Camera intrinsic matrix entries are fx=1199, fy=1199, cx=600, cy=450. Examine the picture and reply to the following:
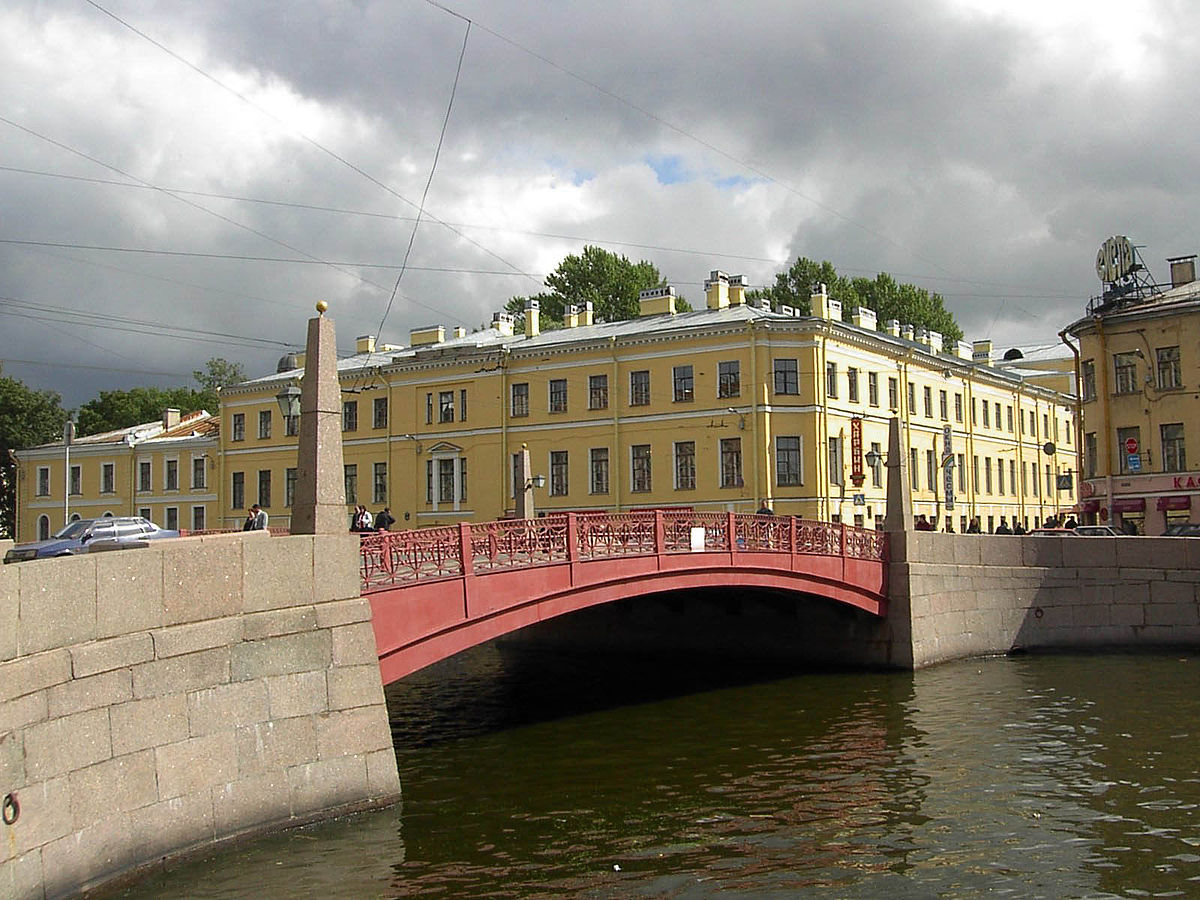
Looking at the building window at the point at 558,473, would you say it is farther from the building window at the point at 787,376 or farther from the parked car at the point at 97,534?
the parked car at the point at 97,534

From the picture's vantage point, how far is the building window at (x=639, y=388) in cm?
3928

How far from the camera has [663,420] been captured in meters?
38.8

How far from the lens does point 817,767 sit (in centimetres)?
1463

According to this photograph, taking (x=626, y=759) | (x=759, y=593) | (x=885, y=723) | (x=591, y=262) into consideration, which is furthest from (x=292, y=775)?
(x=591, y=262)

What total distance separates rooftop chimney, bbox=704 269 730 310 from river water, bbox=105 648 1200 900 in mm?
21898

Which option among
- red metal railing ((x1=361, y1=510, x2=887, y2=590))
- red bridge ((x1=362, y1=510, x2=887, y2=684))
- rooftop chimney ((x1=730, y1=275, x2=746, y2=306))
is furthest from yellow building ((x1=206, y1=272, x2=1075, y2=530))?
red bridge ((x1=362, y1=510, x2=887, y2=684))

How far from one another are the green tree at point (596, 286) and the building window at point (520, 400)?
16302 millimetres

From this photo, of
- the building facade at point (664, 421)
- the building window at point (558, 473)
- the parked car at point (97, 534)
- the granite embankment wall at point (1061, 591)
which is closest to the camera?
the parked car at point (97, 534)

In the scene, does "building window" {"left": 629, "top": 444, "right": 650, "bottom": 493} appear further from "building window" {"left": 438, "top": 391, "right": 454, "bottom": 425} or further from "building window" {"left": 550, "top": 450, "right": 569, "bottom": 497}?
"building window" {"left": 438, "top": 391, "right": 454, "bottom": 425}

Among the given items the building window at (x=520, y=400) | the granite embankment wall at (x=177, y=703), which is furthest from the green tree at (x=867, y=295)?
the granite embankment wall at (x=177, y=703)

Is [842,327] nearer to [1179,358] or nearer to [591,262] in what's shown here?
[1179,358]

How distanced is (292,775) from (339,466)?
9.62 feet

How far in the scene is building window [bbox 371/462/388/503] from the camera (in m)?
45.0

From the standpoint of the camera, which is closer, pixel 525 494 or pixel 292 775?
pixel 292 775
